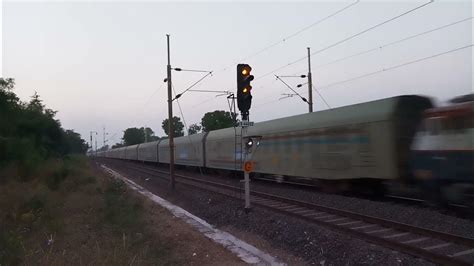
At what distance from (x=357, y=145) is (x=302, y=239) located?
6444 mm

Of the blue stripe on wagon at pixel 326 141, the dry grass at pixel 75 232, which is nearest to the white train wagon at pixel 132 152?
the dry grass at pixel 75 232

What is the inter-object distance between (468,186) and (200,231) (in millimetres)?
6686

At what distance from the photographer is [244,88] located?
13734mm

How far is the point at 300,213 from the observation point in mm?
13039

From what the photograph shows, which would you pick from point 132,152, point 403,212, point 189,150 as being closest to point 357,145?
point 403,212

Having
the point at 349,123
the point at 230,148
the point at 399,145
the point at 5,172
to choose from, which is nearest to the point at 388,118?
the point at 399,145

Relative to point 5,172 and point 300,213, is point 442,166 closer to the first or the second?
point 300,213

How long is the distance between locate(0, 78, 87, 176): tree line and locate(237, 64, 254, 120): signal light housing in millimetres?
18907

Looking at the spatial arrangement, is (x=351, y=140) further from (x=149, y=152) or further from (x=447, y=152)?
(x=149, y=152)

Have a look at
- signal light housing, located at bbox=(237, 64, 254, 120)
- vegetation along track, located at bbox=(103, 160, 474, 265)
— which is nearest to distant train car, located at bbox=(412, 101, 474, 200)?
vegetation along track, located at bbox=(103, 160, 474, 265)

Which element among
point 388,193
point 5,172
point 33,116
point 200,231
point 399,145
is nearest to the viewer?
point 200,231

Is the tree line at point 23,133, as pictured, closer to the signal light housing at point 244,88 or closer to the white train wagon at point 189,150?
the white train wagon at point 189,150

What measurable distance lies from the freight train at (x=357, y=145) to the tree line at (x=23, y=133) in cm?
1556

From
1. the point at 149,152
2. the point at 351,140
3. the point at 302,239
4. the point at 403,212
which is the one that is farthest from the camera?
the point at 149,152
